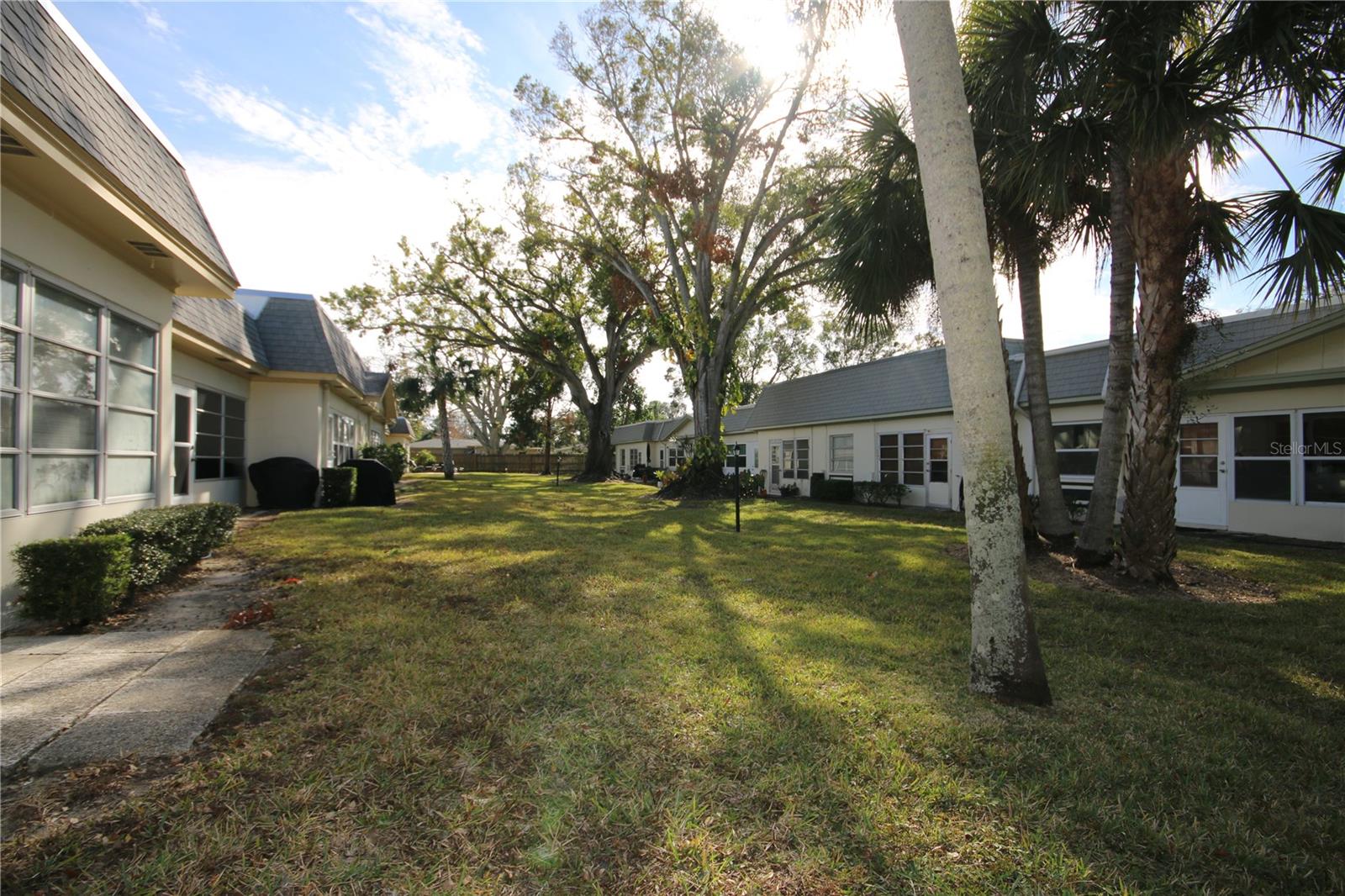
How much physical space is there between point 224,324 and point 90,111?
713cm

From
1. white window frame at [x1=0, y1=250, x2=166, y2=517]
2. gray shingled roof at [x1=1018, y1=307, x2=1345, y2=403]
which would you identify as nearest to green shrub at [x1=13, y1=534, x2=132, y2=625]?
white window frame at [x1=0, y1=250, x2=166, y2=517]

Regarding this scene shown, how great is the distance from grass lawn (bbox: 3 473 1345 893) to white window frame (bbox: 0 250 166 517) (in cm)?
214

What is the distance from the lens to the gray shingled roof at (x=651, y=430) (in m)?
35.1

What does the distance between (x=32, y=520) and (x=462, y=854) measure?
4.99 metres

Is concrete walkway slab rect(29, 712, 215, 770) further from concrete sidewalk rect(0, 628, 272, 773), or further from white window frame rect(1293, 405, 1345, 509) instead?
white window frame rect(1293, 405, 1345, 509)

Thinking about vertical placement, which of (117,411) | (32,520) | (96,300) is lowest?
(32,520)

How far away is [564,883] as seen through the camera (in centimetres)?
186

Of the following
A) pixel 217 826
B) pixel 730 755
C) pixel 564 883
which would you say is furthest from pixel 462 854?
pixel 730 755

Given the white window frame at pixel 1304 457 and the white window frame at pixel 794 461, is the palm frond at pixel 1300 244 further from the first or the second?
the white window frame at pixel 794 461

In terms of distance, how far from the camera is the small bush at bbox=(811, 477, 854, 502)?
57.5ft

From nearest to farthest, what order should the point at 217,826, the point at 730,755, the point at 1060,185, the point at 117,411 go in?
the point at 217,826, the point at 730,755, the point at 1060,185, the point at 117,411

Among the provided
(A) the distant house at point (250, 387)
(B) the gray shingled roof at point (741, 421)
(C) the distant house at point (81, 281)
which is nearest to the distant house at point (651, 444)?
(B) the gray shingled roof at point (741, 421)

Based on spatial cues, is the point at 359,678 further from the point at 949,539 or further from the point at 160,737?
the point at 949,539

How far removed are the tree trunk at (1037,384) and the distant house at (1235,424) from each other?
1.54m
